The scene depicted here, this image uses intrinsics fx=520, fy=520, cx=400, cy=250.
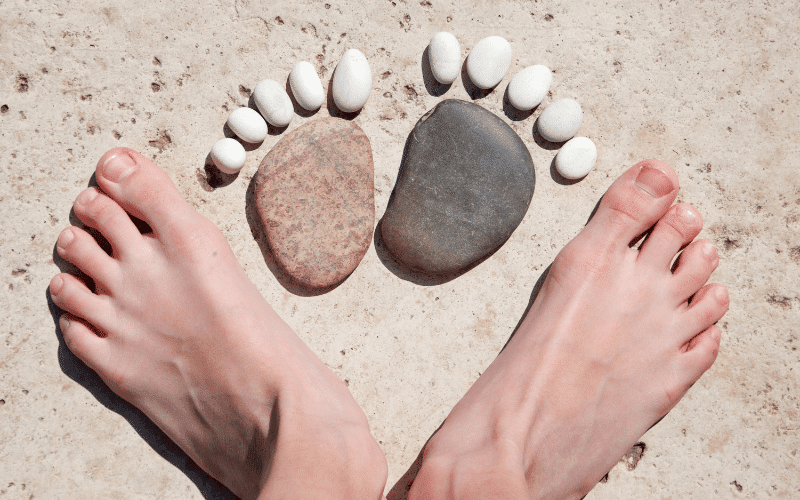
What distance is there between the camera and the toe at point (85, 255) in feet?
3.88

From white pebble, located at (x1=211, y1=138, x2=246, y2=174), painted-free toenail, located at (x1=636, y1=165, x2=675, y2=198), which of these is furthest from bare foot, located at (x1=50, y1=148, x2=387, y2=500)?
painted-free toenail, located at (x1=636, y1=165, x2=675, y2=198)

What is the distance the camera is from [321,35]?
49.5 inches

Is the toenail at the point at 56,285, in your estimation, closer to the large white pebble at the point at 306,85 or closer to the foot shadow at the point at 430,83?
the large white pebble at the point at 306,85

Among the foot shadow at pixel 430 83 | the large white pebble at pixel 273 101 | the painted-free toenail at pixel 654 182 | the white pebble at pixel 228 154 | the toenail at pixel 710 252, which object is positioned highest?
the foot shadow at pixel 430 83

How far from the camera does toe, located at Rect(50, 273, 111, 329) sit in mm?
1183

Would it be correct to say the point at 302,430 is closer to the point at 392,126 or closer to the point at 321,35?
the point at 392,126

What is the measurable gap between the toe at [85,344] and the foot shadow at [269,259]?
1.36 ft

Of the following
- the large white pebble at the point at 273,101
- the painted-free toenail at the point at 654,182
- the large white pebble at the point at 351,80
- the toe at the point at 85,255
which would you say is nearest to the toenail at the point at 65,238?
the toe at the point at 85,255

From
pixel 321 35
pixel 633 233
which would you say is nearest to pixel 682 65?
pixel 633 233

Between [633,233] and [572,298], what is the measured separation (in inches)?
8.7

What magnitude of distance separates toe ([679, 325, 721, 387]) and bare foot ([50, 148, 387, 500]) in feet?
2.52

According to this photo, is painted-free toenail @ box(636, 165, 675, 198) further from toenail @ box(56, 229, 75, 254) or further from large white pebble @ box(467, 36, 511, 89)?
toenail @ box(56, 229, 75, 254)

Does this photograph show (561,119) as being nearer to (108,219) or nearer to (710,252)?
(710,252)

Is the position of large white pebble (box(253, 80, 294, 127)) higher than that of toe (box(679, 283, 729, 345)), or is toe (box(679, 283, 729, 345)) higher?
large white pebble (box(253, 80, 294, 127))
